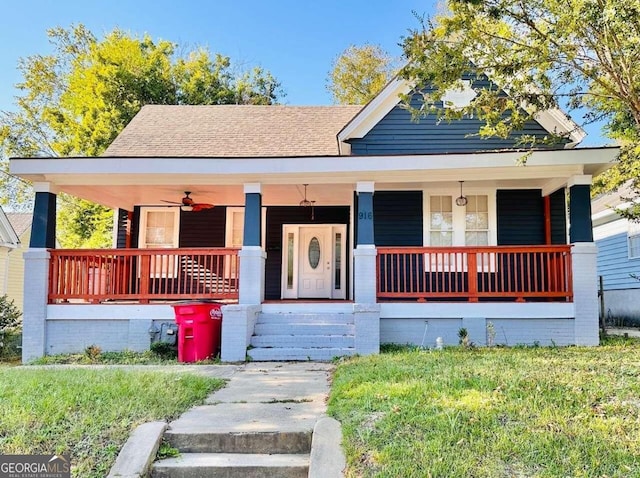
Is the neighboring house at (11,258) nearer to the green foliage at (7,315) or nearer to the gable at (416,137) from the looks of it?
the green foliage at (7,315)

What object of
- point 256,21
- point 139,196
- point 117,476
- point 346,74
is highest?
point 256,21

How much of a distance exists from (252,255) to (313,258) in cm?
353

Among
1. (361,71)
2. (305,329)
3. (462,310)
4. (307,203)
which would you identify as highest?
(361,71)

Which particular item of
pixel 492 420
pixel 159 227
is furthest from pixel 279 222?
pixel 492 420

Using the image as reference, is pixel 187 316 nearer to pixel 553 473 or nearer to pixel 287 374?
pixel 287 374

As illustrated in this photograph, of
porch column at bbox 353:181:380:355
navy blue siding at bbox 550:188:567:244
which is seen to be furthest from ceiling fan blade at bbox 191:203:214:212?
navy blue siding at bbox 550:188:567:244

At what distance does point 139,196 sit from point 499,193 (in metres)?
7.93

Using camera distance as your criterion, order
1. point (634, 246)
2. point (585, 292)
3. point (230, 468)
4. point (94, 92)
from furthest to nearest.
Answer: point (94, 92) < point (634, 246) < point (585, 292) < point (230, 468)

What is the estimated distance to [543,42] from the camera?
6578 mm

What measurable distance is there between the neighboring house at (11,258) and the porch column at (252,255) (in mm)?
12232

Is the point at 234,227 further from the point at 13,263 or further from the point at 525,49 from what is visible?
the point at 13,263

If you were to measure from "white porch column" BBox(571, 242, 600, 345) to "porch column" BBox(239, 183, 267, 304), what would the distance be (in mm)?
5427

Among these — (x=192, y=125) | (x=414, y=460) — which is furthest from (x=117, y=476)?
(x=192, y=125)

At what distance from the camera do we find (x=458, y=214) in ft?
33.6
